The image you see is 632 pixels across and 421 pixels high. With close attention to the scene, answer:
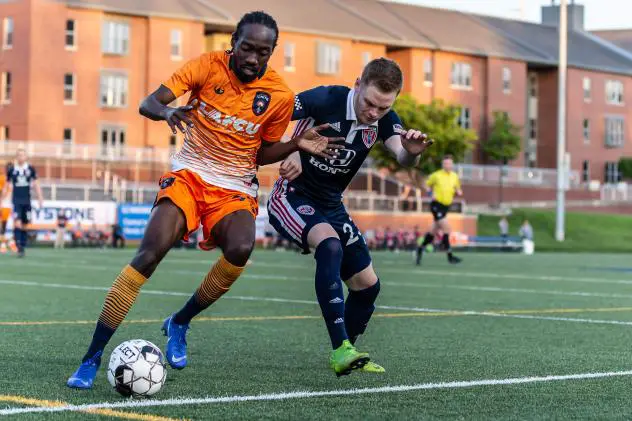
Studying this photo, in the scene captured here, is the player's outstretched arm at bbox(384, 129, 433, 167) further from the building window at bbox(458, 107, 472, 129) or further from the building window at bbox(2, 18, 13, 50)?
the building window at bbox(458, 107, 472, 129)

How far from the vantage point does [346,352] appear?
695cm

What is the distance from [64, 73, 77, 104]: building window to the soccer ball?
60266mm

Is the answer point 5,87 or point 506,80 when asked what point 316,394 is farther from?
point 506,80

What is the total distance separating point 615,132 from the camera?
3632 inches

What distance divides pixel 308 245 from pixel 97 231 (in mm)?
32266

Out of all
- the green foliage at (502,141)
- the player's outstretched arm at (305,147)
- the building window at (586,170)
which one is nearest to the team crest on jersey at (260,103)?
the player's outstretched arm at (305,147)

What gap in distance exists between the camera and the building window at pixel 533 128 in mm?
89000

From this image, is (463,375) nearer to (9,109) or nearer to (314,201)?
(314,201)

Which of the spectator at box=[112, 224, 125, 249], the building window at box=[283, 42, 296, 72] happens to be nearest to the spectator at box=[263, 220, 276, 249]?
the spectator at box=[112, 224, 125, 249]

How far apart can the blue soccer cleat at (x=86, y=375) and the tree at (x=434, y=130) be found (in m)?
62.1

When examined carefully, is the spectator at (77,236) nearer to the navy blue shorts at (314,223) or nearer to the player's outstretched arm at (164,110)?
the navy blue shorts at (314,223)

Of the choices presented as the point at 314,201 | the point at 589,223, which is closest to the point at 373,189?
the point at 589,223

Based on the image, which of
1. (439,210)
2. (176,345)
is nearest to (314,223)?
(176,345)

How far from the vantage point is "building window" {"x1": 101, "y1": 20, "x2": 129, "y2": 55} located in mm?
65875
